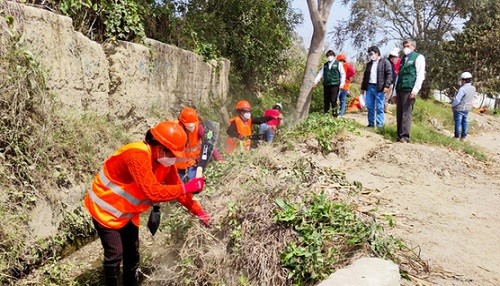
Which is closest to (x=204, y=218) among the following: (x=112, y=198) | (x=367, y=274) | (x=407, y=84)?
(x=112, y=198)

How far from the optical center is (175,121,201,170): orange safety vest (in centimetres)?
537

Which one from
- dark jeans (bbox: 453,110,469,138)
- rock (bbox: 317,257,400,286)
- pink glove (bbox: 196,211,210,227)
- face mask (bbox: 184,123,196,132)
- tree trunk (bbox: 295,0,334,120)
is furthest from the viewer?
dark jeans (bbox: 453,110,469,138)

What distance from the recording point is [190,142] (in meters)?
5.50

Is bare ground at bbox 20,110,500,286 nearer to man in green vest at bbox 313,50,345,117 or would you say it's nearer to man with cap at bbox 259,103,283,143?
man with cap at bbox 259,103,283,143

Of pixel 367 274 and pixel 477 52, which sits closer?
pixel 367 274

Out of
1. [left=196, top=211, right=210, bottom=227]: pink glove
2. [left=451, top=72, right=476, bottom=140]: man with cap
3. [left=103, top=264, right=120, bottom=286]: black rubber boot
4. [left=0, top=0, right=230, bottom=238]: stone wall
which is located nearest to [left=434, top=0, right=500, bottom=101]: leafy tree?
[left=451, top=72, right=476, bottom=140]: man with cap

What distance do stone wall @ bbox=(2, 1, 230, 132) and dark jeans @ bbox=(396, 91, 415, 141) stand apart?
400 centimetres

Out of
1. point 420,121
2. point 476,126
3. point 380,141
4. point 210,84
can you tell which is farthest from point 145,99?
point 476,126

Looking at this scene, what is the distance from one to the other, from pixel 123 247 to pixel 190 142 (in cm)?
173

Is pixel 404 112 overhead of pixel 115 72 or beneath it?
beneath

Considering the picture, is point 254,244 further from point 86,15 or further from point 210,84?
point 210,84

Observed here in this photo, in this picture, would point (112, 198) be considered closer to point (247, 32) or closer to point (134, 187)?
point (134, 187)

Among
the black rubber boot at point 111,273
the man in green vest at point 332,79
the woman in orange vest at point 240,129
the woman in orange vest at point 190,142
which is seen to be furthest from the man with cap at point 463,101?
the black rubber boot at point 111,273

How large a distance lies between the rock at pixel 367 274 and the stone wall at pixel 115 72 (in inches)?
162
